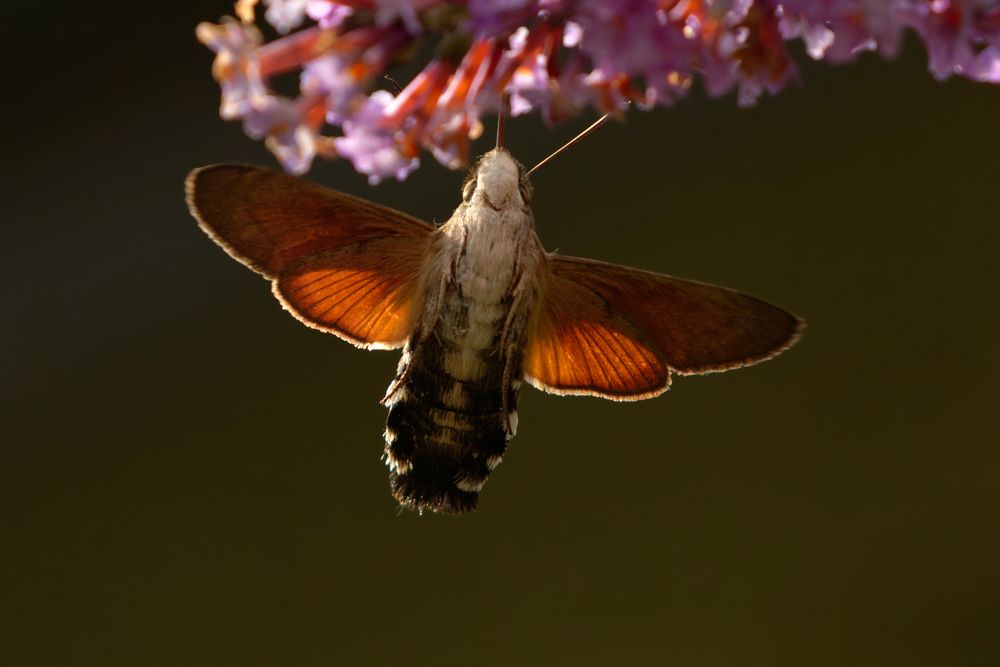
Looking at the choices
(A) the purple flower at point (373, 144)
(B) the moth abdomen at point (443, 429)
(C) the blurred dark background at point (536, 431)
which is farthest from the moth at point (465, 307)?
(C) the blurred dark background at point (536, 431)

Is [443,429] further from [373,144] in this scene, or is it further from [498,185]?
[373,144]

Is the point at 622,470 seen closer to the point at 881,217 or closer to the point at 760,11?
the point at 881,217

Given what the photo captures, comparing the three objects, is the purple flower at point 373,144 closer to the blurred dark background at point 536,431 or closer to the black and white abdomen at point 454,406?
the black and white abdomen at point 454,406

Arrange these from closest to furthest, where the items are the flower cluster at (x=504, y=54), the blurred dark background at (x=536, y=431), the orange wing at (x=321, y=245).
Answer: the flower cluster at (x=504, y=54) < the orange wing at (x=321, y=245) < the blurred dark background at (x=536, y=431)

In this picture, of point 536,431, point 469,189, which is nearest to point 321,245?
point 469,189

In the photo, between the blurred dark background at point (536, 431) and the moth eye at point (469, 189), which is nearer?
the moth eye at point (469, 189)

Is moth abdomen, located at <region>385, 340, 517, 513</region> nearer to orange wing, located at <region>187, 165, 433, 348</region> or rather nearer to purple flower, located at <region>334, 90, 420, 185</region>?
orange wing, located at <region>187, 165, 433, 348</region>
